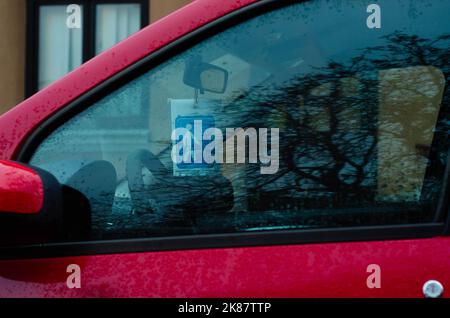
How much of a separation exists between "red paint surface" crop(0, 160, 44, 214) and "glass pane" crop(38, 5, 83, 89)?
727 centimetres

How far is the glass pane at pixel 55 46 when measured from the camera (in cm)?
867

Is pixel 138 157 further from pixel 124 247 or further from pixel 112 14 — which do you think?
pixel 112 14

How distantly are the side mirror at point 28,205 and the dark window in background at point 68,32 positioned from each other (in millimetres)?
7051

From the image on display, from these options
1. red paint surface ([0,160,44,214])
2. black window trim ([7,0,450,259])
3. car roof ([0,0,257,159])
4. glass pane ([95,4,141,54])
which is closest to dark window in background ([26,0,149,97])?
glass pane ([95,4,141,54])

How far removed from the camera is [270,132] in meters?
1.77

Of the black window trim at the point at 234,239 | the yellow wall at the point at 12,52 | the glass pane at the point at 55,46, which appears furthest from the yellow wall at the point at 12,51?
the black window trim at the point at 234,239

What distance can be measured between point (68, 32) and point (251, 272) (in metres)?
7.49

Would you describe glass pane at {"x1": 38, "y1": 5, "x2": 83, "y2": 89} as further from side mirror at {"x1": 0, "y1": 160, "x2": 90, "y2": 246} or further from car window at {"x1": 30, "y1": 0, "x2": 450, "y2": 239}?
side mirror at {"x1": 0, "y1": 160, "x2": 90, "y2": 246}

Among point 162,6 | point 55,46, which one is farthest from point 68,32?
point 162,6

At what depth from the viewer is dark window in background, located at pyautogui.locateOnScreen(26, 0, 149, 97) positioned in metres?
8.56
